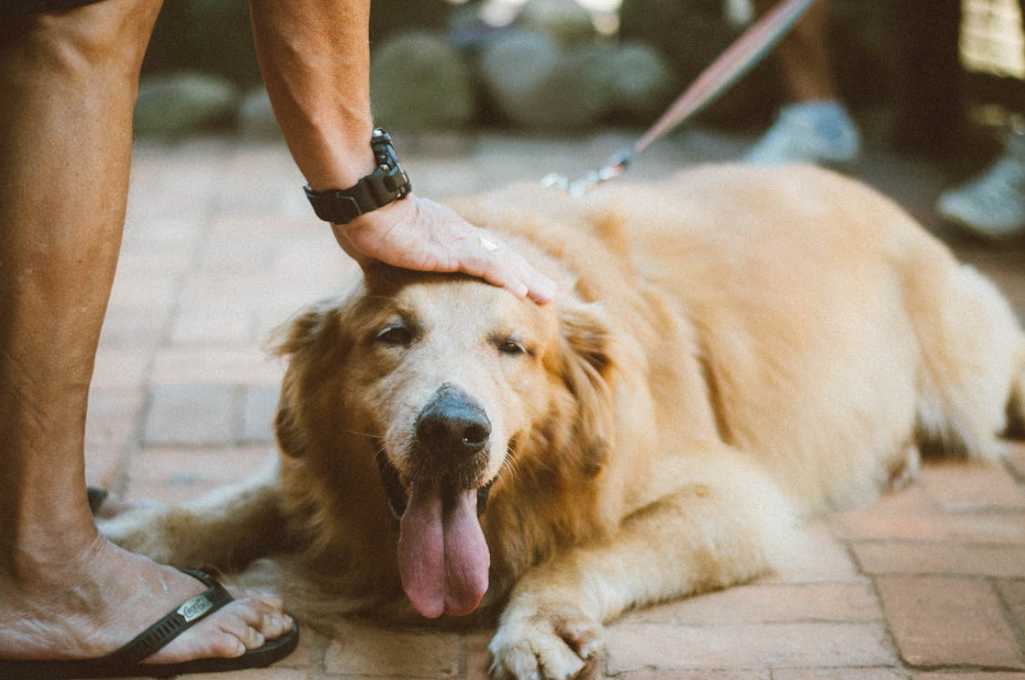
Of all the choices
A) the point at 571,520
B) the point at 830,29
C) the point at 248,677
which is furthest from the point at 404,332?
the point at 830,29

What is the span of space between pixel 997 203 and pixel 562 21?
3.74m

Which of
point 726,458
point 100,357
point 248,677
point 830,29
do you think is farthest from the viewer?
point 830,29

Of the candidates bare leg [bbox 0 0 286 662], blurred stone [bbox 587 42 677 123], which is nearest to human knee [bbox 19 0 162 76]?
bare leg [bbox 0 0 286 662]

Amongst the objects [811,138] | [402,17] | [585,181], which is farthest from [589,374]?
[402,17]

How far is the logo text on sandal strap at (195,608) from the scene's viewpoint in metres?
2.15

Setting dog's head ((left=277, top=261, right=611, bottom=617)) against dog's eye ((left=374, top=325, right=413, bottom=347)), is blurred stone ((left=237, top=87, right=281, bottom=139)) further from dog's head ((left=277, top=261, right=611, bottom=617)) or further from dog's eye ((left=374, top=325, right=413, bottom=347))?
dog's eye ((left=374, top=325, right=413, bottom=347))

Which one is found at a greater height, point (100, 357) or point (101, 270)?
point (101, 270)

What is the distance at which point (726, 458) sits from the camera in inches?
111

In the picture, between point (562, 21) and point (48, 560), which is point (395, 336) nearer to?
point (48, 560)

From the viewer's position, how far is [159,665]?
211cm

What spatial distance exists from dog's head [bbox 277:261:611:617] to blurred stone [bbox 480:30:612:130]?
185 inches

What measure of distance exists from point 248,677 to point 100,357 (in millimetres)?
1967

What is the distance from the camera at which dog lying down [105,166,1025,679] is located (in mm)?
2268

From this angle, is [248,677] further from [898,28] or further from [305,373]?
[898,28]
